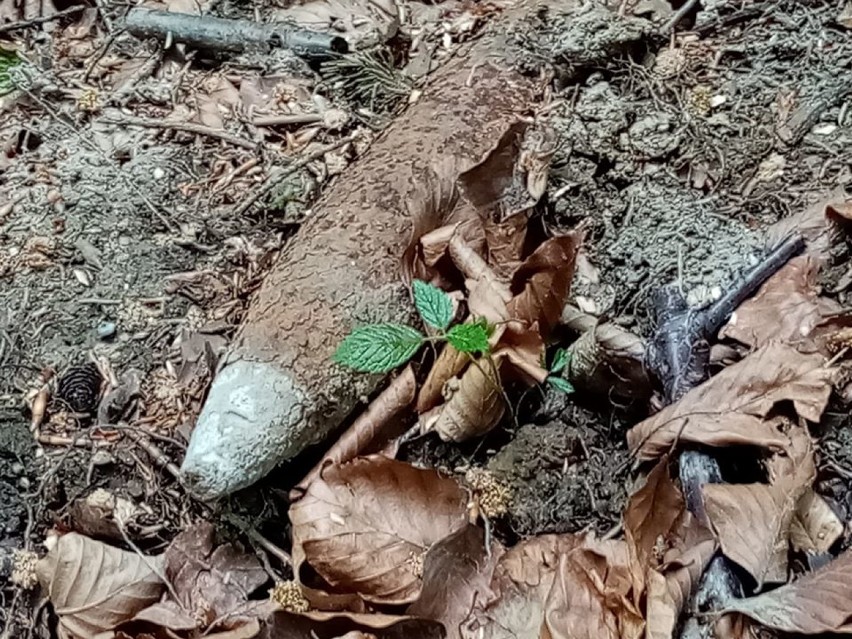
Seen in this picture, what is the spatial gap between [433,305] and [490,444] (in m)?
0.27

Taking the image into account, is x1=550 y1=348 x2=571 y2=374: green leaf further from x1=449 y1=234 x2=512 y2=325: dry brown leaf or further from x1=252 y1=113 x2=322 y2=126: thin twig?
x1=252 y1=113 x2=322 y2=126: thin twig

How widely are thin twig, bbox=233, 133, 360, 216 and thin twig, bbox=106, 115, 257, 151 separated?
15cm

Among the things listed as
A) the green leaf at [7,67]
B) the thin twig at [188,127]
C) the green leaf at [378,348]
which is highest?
the green leaf at [7,67]

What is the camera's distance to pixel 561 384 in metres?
1.79

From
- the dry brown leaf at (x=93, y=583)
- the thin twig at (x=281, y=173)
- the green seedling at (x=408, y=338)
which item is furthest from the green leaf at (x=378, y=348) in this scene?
the thin twig at (x=281, y=173)

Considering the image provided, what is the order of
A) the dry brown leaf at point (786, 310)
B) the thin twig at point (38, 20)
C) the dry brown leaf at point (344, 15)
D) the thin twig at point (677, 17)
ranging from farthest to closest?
the thin twig at point (38, 20) → the dry brown leaf at point (344, 15) → the thin twig at point (677, 17) → the dry brown leaf at point (786, 310)

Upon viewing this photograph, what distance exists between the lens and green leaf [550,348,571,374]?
5.92 feet

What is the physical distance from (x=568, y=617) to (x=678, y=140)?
43.2 inches

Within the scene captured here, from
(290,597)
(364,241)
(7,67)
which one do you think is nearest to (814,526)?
(290,597)

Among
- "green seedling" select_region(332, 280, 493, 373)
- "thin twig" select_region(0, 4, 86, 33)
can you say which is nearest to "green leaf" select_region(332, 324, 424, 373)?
"green seedling" select_region(332, 280, 493, 373)

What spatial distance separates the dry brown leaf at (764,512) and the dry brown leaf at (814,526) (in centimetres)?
3

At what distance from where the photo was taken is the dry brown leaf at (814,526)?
1.49m

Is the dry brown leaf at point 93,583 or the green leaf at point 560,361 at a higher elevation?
the green leaf at point 560,361

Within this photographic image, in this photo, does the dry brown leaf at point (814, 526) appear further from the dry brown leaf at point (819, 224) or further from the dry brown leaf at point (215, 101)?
the dry brown leaf at point (215, 101)
